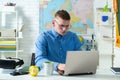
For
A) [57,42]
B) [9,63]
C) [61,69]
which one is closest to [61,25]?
[57,42]

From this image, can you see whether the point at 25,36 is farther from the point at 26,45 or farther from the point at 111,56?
the point at 111,56

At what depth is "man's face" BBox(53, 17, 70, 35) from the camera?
253cm

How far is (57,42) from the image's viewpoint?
8.76 ft

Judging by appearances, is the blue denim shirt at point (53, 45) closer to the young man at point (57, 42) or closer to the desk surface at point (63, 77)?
the young man at point (57, 42)

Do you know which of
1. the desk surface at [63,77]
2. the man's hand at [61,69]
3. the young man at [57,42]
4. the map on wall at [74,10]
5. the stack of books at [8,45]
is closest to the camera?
Answer: the desk surface at [63,77]

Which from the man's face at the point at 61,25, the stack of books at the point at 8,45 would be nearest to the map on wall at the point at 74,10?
the stack of books at the point at 8,45

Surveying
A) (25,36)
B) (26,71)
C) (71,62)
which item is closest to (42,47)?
(26,71)

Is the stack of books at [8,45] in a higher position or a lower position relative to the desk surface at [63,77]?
higher

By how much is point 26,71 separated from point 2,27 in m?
2.71

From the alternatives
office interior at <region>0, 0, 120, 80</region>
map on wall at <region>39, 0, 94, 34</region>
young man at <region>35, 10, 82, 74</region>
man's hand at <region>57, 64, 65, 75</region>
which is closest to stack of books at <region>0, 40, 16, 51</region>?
office interior at <region>0, 0, 120, 80</region>

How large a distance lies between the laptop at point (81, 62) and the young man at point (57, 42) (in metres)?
0.45

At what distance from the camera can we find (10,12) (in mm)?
4621

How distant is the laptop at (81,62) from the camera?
202 cm

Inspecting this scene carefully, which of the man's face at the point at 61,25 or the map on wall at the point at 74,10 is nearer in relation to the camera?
the man's face at the point at 61,25
